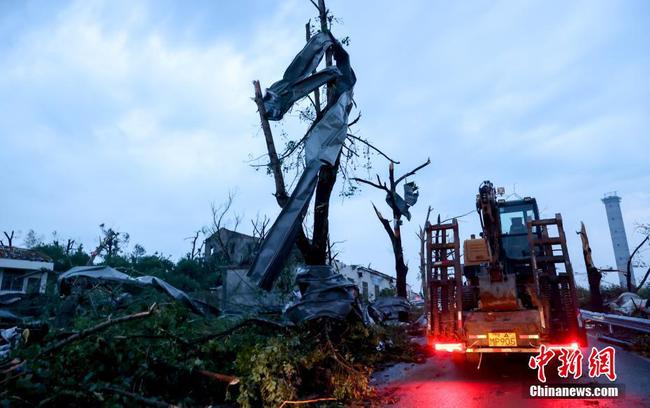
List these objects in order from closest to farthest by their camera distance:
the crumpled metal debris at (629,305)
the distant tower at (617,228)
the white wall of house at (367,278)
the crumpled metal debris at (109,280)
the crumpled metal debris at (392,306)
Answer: the crumpled metal debris at (109,280) < the crumpled metal debris at (629,305) < the crumpled metal debris at (392,306) < the white wall of house at (367,278) < the distant tower at (617,228)

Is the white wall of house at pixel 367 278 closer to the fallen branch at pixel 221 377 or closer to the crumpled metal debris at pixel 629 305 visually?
the crumpled metal debris at pixel 629 305

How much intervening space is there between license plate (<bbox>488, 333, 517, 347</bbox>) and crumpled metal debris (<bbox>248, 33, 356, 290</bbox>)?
13.6 ft

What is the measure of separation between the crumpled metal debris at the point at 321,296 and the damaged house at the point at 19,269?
71.6ft

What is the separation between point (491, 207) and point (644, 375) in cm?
380

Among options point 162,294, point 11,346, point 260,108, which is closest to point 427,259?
point 260,108

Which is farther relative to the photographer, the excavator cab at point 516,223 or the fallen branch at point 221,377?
the excavator cab at point 516,223

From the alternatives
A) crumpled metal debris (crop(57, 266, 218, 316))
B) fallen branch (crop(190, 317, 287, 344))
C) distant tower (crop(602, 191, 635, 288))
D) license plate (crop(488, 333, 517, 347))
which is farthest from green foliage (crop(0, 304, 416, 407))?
distant tower (crop(602, 191, 635, 288))

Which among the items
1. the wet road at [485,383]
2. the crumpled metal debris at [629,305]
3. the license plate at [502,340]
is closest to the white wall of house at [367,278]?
the crumpled metal debris at [629,305]

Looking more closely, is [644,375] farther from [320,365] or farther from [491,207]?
[320,365]

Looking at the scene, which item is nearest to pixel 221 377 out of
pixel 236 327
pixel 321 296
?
pixel 236 327

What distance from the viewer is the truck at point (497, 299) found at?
6676mm

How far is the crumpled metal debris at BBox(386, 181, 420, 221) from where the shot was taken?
16344 millimetres
